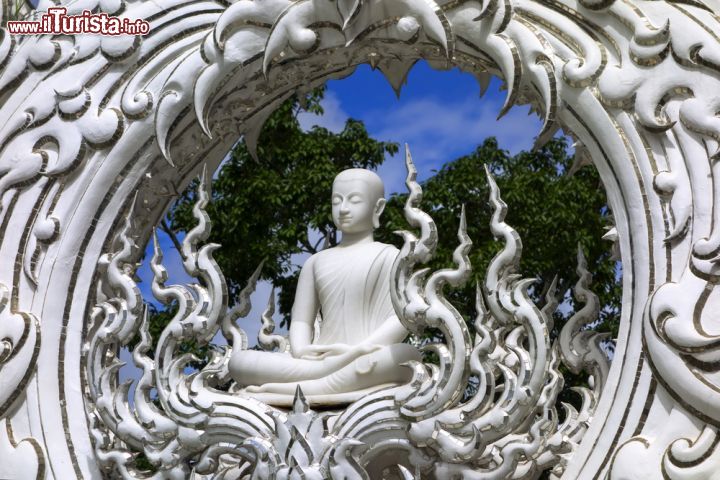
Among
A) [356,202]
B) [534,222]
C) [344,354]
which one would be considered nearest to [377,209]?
[356,202]

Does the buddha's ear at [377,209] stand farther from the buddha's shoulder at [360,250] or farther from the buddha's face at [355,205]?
the buddha's shoulder at [360,250]

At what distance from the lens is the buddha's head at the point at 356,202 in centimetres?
726

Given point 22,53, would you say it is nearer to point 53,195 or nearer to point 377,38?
point 53,195

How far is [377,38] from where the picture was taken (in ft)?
24.1

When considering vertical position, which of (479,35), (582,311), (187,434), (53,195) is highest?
(479,35)

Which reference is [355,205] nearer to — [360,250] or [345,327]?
[360,250]

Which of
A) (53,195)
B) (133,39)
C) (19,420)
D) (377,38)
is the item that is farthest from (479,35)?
(19,420)

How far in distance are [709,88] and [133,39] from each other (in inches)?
116

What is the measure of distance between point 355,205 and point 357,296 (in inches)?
18.9

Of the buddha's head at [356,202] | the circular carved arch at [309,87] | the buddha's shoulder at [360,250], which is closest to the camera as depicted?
the circular carved arch at [309,87]

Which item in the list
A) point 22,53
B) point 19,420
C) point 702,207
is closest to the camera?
point 702,207

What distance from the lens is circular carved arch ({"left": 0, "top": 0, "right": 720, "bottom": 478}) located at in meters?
6.29

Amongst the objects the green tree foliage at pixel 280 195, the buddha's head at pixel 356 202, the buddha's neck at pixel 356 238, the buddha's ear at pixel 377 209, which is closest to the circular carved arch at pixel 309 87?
the buddha's head at pixel 356 202

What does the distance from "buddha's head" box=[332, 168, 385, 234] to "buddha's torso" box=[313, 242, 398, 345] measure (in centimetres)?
15
